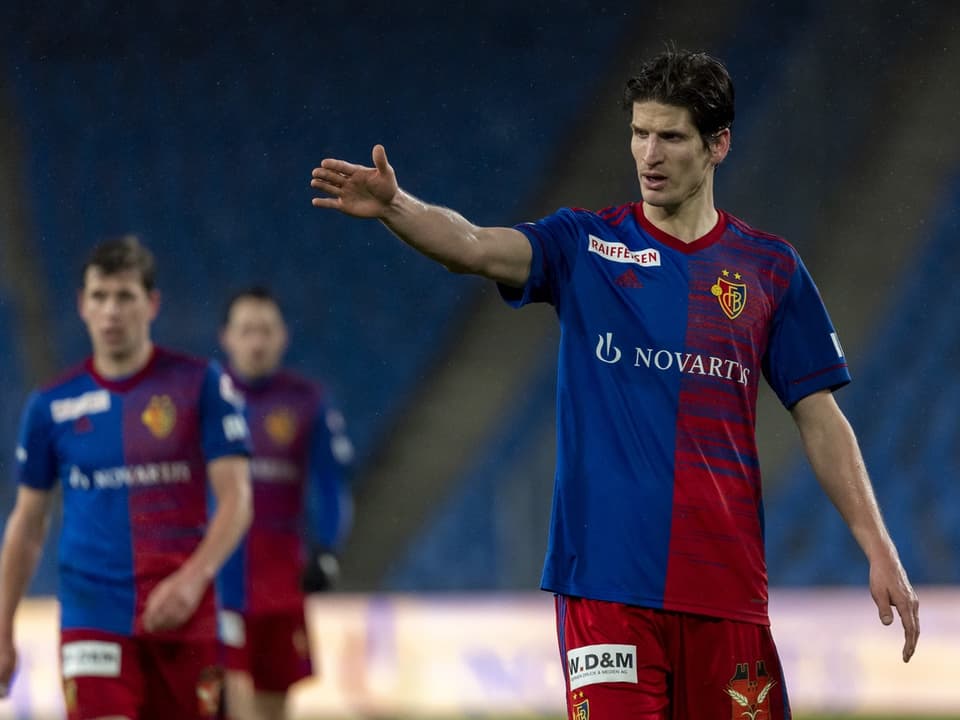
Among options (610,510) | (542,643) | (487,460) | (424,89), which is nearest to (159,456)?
(610,510)

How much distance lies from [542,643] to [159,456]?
4.68 meters

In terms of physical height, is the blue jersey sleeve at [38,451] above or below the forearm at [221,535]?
above

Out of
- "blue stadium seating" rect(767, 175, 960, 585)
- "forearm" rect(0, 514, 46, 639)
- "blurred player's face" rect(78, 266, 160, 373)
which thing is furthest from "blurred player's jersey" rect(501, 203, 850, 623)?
"blue stadium seating" rect(767, 175, 960, 585)

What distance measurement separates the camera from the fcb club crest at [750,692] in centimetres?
317

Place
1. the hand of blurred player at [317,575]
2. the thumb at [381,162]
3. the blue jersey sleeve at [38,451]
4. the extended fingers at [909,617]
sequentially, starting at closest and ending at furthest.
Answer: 1. the thumb at [381,162]
2. the extended fingers at [909,617]
3. the blue jersey sleeve at [38,451]
4. the hand of blurred player at [317,575]

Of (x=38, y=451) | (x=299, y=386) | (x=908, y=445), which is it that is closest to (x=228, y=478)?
(x=38, y=451)

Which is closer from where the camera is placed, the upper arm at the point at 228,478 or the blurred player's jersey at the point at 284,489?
the upper arm at the point at 228,478

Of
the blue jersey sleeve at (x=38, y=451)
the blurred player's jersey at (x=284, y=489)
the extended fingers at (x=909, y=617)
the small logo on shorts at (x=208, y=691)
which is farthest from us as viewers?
the blurred player's jersey at (x=284, y=489)

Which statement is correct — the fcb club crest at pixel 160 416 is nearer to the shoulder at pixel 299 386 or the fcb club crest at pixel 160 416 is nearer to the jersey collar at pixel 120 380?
the jersey collar at pixel 120 380

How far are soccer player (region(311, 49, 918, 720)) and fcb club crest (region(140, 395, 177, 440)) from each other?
1.98 metres

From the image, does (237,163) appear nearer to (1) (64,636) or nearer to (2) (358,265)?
(2) (358,265)

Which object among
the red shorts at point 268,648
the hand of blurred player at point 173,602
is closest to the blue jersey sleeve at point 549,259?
the hand of blurred player at point 173,602

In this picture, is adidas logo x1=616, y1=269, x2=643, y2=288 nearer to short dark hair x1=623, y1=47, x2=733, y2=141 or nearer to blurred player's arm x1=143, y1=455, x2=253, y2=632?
short dark hair x1=623, y1=47, x2=733, y2=141

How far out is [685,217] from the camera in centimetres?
343
